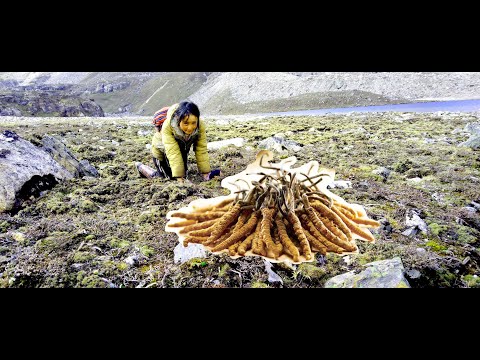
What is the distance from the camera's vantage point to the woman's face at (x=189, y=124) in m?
4.38

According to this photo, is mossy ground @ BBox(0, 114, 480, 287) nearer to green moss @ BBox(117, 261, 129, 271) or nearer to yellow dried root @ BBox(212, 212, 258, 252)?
green moss @ BBox(117, 261, 129, 271)

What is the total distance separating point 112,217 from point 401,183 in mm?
3828

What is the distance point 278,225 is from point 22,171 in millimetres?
3266

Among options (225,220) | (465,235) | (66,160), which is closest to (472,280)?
(465,235)

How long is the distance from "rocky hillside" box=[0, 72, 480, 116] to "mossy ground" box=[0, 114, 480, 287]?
15648 millimetres

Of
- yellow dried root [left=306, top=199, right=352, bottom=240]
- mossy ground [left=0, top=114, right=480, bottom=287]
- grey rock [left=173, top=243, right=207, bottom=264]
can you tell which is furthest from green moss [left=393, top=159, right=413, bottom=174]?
grey rock [left=173, top=243, right=207, bottom=264]

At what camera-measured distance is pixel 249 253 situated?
2.86m

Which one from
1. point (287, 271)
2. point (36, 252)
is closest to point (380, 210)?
point (287, 271)

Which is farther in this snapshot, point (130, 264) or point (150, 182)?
point (150, 182)

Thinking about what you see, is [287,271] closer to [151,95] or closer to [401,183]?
[401,183]

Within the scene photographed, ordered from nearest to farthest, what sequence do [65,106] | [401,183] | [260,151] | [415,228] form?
[415,228] → [401,183] → [260,151] → [65,106]

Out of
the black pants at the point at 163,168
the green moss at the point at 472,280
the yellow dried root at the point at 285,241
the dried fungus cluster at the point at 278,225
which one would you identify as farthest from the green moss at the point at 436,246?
the black pants at the point at 163,168

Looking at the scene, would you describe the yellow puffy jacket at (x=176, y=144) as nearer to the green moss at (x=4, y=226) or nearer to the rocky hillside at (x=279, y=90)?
the green moss at (x=4, y=226)

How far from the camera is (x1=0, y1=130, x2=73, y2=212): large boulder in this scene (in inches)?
149
